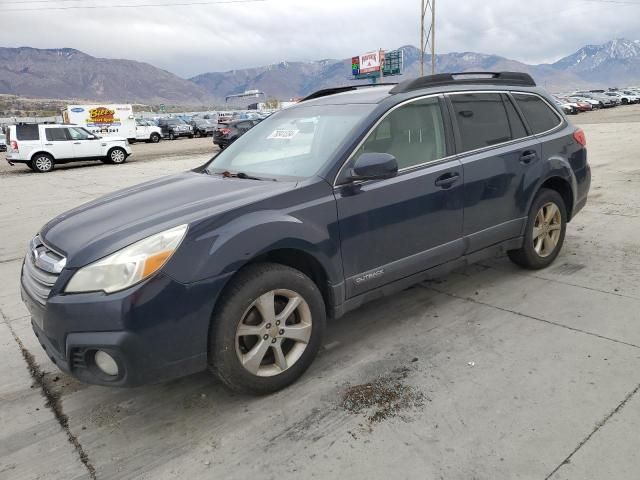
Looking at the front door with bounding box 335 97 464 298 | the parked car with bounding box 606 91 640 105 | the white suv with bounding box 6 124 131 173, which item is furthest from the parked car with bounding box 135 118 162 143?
the parked car with bounding box 606 91 640 105

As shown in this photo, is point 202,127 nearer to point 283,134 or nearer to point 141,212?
point 283,134

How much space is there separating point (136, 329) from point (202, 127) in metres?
36.2

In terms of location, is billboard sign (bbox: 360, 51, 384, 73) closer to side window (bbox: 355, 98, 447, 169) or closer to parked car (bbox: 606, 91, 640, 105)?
→ parked car (bbox: 606, 91, 640, 105)

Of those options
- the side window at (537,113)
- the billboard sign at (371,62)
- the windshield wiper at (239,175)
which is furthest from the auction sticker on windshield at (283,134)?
the billboard sign at (371,62)

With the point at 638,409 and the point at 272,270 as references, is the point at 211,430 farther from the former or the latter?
the point at 638,409

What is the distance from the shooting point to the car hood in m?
2.56

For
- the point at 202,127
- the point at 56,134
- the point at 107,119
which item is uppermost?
the point at 107,119

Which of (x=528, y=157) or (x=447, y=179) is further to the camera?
(x=528, y=157)

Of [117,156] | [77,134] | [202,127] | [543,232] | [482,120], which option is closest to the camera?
[482,120]

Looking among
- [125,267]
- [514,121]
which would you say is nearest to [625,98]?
[514,121]

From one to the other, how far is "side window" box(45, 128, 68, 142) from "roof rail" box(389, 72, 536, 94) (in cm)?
1791

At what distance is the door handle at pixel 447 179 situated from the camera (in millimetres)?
3525

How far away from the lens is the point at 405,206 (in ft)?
10.9

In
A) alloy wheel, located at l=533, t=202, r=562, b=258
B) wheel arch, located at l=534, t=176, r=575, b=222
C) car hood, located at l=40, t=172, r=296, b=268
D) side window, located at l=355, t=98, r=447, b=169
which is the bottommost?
alloy wheel, located at l=533, t=202, r=562, b=258
